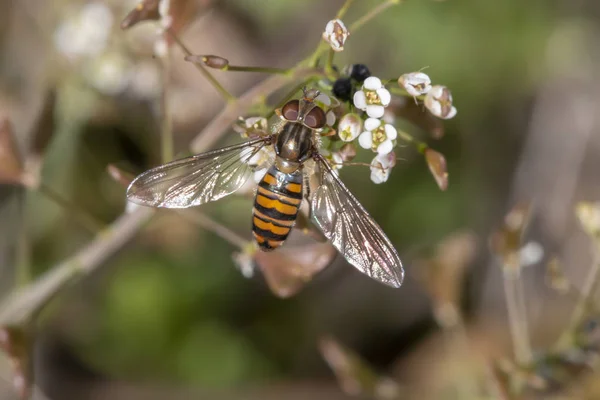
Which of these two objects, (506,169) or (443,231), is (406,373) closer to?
(443,231)

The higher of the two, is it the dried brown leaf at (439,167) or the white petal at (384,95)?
the white petal at (384,95)

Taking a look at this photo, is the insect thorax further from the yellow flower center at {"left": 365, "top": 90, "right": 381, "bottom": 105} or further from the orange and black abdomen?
the yellow flower center at {"left": 365, "top": 90, "right": 381, "bottom": 105}

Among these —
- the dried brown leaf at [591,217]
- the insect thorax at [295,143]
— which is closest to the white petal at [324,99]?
the insect thorax at [295,143]

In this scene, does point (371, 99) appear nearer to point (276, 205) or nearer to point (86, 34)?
point (276, 205)

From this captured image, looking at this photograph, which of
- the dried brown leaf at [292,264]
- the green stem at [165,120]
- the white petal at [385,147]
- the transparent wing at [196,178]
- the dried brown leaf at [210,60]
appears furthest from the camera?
the green stem at [165,120]

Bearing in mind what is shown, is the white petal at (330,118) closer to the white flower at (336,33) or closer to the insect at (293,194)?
the insect at (293,194)

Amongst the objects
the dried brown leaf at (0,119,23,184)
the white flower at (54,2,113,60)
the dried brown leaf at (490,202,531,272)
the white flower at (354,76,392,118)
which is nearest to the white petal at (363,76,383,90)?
the white flower at (354,76,392,118)

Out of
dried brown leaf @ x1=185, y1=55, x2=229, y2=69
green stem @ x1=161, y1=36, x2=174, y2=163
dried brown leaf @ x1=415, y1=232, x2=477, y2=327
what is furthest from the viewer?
dried brown leaf @ x1=415, y1=232, x2=477, y2=327
